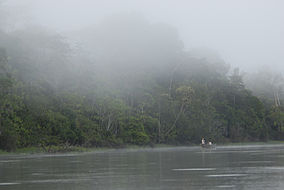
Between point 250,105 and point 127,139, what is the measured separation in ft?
133

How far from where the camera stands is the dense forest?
5928 cm

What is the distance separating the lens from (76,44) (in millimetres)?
92000

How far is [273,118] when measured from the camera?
104 metres

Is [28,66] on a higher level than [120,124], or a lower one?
higher

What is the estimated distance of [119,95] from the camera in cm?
7912

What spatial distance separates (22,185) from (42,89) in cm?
5009

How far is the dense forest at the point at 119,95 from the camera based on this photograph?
194ft

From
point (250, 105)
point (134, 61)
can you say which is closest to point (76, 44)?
point (134, 61)

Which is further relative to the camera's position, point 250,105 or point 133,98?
point 250,105

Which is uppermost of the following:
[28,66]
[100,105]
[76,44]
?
A: [76,44]

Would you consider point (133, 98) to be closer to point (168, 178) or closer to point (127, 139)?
point (127, 139)

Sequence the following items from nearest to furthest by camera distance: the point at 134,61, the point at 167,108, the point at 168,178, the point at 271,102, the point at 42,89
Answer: the point at 168,178 < the point at 42,89 < the point at 167,108 < the point at 134,61 < the point at 271,102

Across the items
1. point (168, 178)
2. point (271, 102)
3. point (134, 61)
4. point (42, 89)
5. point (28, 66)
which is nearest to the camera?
point (168, 178)

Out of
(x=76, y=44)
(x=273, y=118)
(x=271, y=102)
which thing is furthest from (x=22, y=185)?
(x=271, y=102)
